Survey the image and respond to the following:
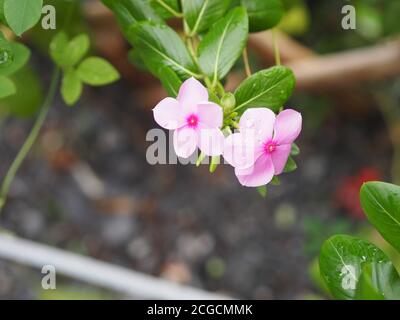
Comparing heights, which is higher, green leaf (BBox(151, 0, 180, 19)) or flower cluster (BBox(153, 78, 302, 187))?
green leaf (BBox(151, 0, 180, 19))

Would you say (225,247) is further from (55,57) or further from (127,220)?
(55,57)

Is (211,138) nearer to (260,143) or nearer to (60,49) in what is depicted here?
(260,143)

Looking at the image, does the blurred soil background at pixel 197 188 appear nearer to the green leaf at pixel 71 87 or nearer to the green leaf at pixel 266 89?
the green leaf at pixel 71 87

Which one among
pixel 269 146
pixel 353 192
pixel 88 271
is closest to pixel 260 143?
pixel 269 146

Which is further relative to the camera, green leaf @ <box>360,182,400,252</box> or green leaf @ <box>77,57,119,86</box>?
green leaf @ <box>77,57,119,86</box>

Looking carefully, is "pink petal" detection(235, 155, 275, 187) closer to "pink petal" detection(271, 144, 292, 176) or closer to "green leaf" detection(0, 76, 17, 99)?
"pink petal" detection(271, 144, 292, 176)

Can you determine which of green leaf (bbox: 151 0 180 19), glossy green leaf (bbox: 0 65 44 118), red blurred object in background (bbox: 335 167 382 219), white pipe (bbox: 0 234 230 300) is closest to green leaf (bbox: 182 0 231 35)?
green leaf (bbox: 151 0 180 19)
